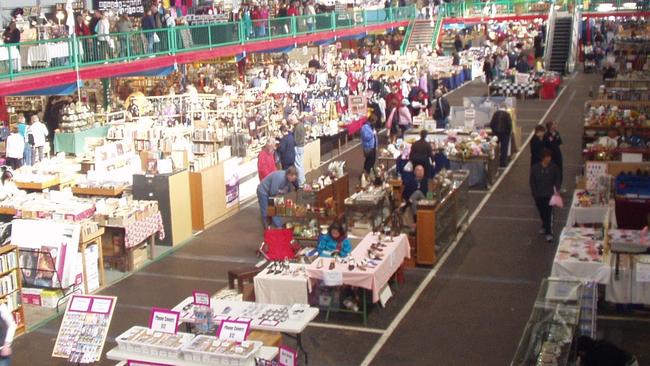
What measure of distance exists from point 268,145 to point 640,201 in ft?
21.7

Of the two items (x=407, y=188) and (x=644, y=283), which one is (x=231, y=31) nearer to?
(x=407, y=188)

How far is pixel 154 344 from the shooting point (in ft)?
30.2

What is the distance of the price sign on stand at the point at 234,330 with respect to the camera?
29.9 ft

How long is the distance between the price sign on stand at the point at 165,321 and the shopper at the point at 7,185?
701 cm

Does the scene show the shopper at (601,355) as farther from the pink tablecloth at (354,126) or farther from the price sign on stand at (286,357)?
the pink tablecloth at (354,126)

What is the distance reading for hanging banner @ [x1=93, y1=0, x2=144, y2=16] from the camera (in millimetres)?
30109

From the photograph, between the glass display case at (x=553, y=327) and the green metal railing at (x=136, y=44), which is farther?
the green metal railing at (x=136, y=44)

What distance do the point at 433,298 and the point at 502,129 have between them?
920 centimetres

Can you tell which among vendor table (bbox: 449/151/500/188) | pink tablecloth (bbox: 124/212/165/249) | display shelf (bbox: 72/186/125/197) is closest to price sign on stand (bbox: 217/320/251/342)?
pink tablecloth (bbox: 124/212/165/249)

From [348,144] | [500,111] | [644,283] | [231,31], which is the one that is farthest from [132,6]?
[644,283]

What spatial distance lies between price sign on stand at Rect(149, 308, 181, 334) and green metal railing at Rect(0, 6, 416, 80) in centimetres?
1131

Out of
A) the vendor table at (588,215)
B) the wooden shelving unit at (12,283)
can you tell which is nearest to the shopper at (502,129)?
the vendor table at (588,215)

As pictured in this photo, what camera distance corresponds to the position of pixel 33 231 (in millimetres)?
13375

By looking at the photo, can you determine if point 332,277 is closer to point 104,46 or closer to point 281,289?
point 281,289
